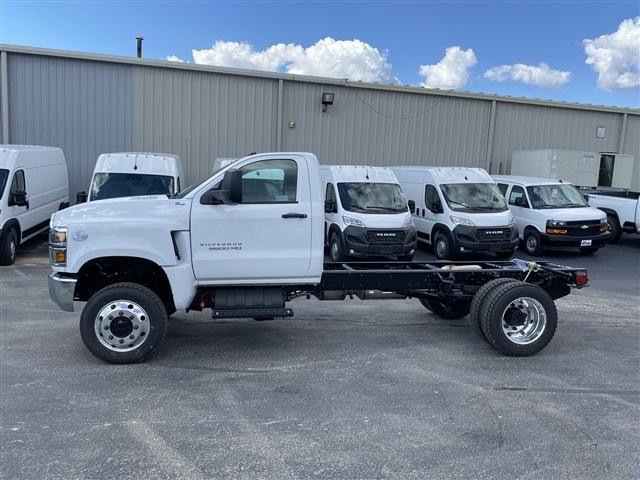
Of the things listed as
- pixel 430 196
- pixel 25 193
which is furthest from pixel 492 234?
pixel 25 193

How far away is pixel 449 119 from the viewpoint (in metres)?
20.5

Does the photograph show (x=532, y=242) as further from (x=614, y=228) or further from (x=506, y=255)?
(x=614, y=228)

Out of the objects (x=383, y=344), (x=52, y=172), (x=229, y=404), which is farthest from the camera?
(x=52, y=172)

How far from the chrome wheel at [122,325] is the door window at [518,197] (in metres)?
12.0

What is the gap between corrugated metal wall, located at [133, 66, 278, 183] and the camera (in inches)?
680

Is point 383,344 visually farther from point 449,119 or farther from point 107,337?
point 449,119

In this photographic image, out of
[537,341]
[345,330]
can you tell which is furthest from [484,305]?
[345,330]

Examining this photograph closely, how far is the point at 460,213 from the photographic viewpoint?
43.7 feet

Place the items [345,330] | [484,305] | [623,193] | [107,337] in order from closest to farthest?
[107,337] → [484,305] → [345,330] → [623,193]

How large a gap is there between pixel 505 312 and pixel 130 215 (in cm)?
409

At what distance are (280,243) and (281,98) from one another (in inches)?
521

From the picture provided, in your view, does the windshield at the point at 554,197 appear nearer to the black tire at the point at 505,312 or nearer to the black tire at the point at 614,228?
the black tire at the point at 614,228

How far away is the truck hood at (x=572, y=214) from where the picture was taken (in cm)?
1423

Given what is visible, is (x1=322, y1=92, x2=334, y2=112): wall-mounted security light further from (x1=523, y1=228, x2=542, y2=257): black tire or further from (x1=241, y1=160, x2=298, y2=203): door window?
(x1=241, y1=160, x2=298, y2=203): door window
